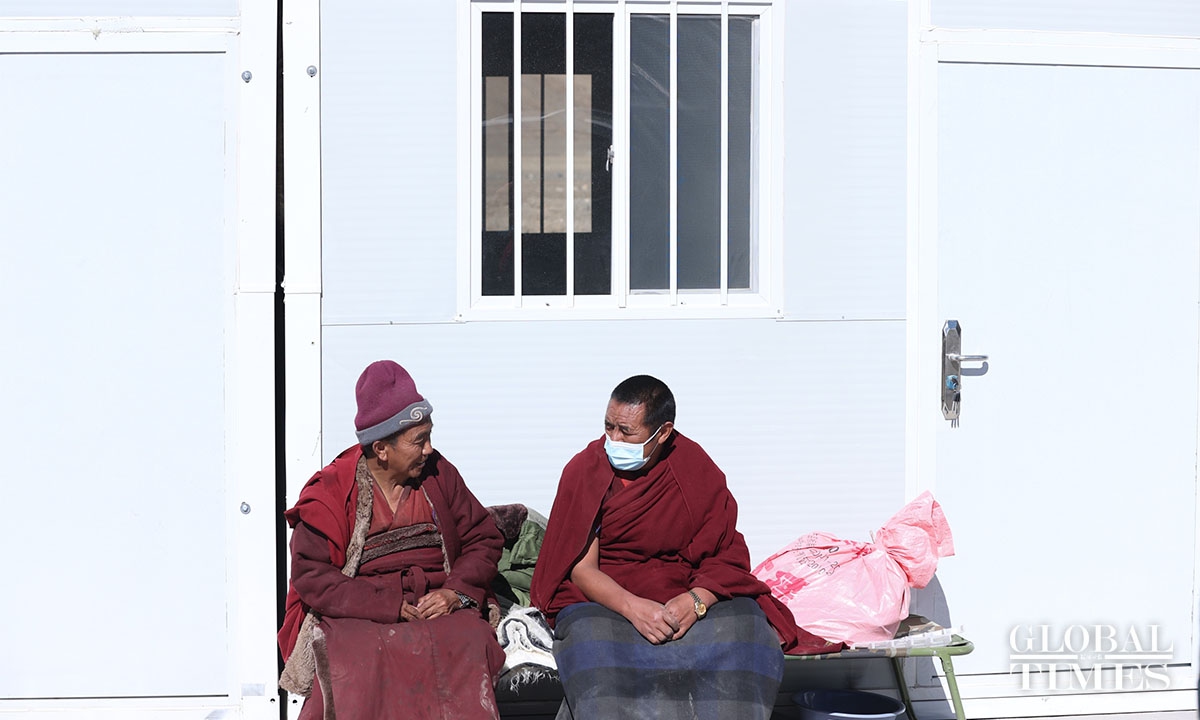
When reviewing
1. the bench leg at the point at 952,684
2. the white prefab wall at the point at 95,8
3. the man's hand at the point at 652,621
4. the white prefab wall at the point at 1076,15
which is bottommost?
the bench leg at the point at 952,684

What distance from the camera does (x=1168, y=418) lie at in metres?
4.65

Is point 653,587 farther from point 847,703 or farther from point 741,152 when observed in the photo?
point 741,152

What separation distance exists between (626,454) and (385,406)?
2.32 ft

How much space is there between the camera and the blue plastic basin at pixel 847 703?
4.30 meters

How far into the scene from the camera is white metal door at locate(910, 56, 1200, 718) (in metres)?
4.51

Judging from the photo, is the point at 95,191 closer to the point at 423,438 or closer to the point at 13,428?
the point at 13,428

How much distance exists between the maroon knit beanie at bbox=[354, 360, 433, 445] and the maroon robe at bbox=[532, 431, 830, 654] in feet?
1.64

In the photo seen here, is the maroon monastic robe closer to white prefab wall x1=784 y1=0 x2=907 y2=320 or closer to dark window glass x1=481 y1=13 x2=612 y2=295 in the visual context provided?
dark window glass x1=481 y1=13 x2=612 y2=295

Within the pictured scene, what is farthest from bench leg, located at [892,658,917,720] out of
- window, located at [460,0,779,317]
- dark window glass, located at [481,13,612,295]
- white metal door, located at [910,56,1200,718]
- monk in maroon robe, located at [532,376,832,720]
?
dark window glass, located at [481,13,612,295]

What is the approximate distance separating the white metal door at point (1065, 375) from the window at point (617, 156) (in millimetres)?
653

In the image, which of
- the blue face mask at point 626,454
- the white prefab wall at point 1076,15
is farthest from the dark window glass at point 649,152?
the white prefab wall at point 1076,15

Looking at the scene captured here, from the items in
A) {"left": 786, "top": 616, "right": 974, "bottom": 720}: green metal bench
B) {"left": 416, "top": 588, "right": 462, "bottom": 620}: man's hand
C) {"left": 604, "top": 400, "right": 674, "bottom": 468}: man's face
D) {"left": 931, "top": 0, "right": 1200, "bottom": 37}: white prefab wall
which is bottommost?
{"left": 786, "top": 616, "right": 974, "bottom": 720}: green metal bench

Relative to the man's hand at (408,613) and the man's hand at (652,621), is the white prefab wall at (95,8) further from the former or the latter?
the man's hand at (652,621)

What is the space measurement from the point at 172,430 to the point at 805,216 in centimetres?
223
